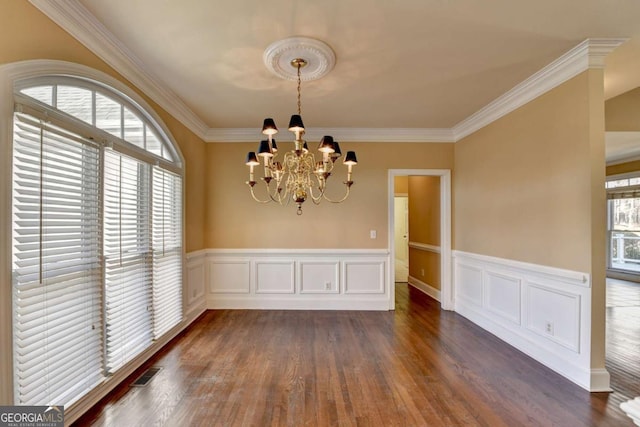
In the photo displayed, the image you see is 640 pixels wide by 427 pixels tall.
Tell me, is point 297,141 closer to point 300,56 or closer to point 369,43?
point 300,56

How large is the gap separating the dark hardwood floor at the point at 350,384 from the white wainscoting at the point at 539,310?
126mm

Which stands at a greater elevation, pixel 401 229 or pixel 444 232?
pixel 444 232

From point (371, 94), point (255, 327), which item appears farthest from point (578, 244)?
point (255, 327)

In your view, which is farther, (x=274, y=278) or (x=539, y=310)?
(x=274, y=278)

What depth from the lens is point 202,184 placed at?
4441 millimetres

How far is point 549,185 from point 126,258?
402 cm

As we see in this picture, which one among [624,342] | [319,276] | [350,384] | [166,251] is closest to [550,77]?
[624,342]

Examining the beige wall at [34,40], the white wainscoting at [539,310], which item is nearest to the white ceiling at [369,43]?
the beige wall at [34,40]

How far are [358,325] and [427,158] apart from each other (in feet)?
9.00

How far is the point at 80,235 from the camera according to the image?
2.10 m

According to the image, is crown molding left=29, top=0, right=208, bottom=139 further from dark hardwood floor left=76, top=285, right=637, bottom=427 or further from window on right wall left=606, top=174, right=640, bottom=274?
window on right wall left=606, top=174, right=640, bottom=274

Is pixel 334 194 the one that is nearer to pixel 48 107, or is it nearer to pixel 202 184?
pixel 202 184

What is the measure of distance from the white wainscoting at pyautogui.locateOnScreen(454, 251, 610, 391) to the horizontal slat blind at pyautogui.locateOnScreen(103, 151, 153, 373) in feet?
12.8

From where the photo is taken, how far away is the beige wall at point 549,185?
240cm
